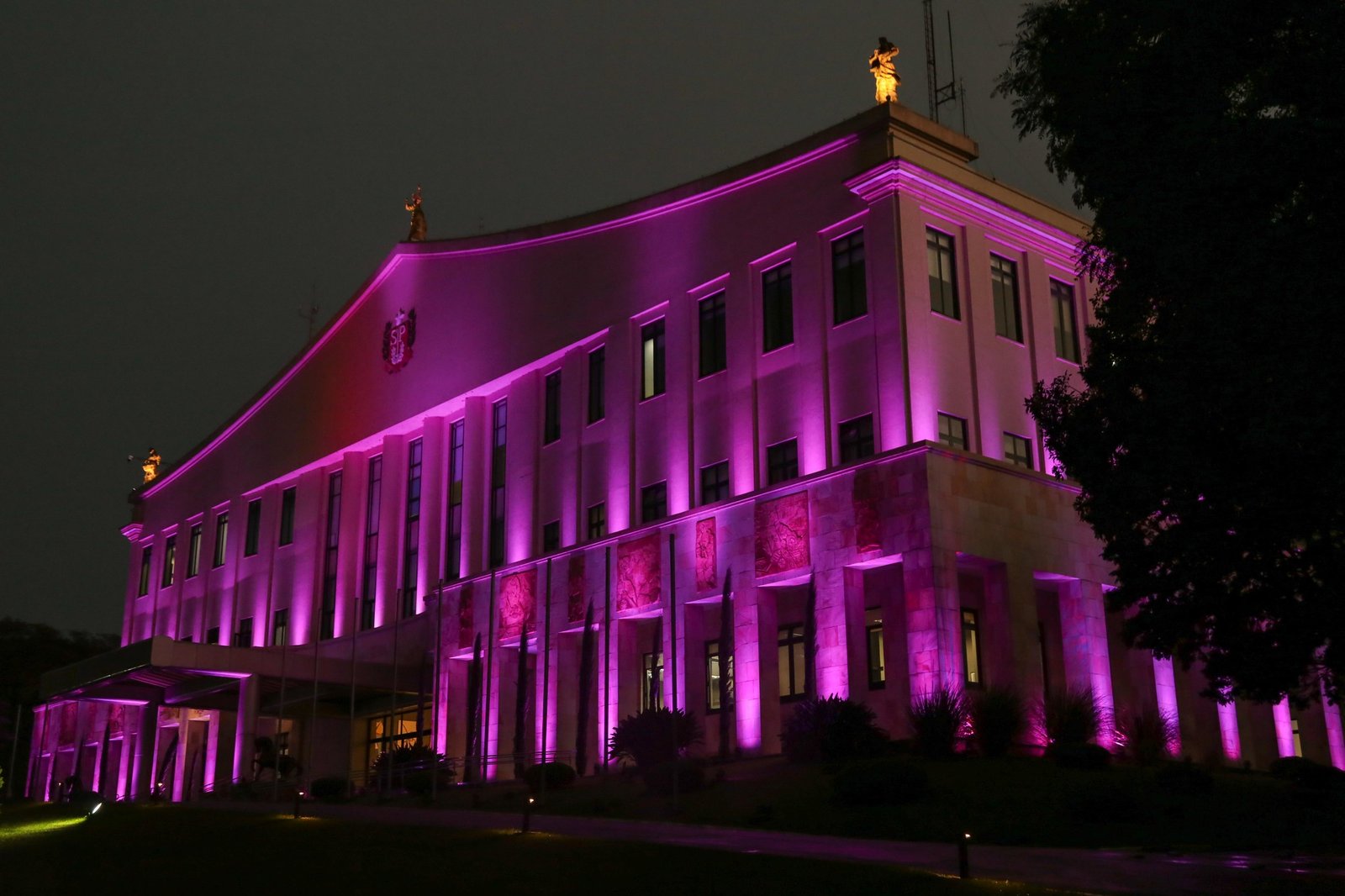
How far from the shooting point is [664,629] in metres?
38.5

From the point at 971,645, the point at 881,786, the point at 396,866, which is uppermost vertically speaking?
the point at 971,645

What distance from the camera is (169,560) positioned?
241 feet

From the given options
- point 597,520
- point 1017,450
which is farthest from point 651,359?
point 1017,450

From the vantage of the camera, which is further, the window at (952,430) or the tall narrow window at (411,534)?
the tall narrow window at (411,534)

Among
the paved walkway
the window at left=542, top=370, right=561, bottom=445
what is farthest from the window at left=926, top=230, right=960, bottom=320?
the paved walkway

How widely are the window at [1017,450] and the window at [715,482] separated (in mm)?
7817

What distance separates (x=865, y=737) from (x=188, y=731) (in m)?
43.7

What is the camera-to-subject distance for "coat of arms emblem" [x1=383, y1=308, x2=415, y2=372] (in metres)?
55.5

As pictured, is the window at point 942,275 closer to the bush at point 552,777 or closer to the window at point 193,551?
the bush at point 552,777

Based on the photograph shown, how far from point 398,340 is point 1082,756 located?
35.8 meters

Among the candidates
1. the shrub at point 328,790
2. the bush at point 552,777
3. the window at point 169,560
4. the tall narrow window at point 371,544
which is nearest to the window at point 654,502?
the bush at point 552,777

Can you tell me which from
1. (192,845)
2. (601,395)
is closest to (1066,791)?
(192,845)

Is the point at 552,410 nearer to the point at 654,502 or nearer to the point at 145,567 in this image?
the point at 654,502

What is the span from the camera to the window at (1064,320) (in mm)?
40062
